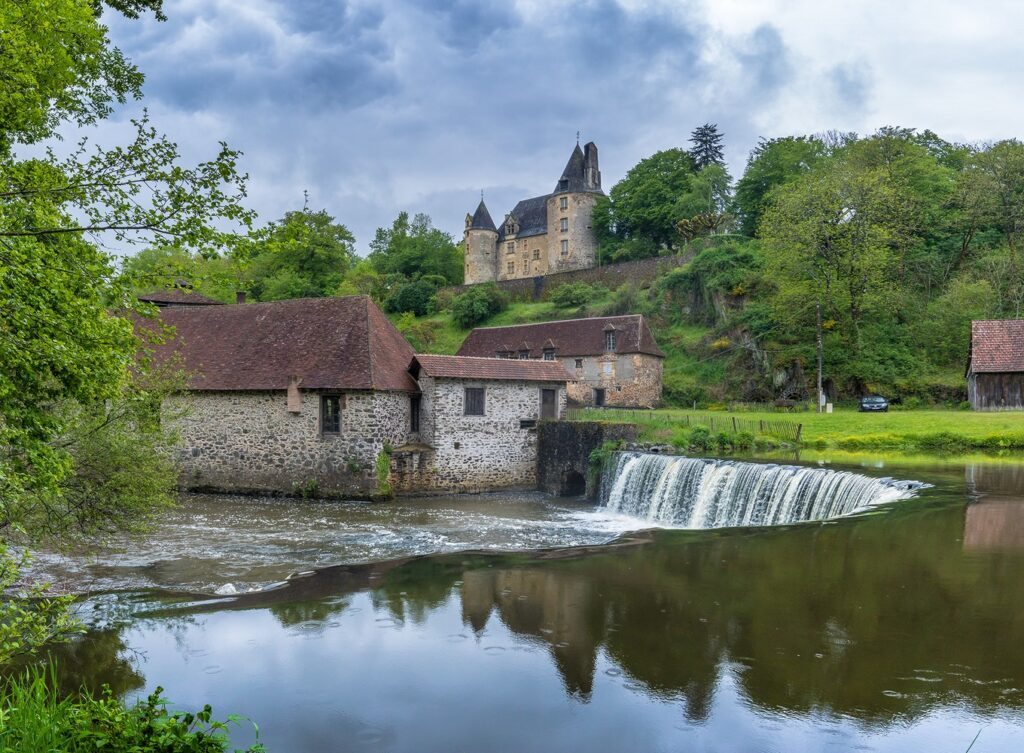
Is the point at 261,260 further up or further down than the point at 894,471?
further up

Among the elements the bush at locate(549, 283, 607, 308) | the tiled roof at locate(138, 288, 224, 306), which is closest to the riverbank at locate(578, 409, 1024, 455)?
the tiled roof at locate(138, 288, 224, 306)

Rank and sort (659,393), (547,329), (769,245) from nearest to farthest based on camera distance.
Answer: (769,245)
(659,393)
(547,329)

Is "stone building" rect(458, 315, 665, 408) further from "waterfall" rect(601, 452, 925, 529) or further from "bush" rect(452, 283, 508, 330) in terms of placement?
"waterfall" rect(601, 452, 925, 529)

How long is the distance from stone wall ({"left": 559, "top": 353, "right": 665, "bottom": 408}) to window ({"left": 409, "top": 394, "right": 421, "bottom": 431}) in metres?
18.2

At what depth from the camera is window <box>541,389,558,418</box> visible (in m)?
26.3

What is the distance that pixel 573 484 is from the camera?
25.3 meters

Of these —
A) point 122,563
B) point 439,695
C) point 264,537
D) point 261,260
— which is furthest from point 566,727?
point 261,260

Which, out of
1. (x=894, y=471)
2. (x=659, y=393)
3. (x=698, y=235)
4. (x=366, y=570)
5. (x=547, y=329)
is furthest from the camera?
(x=698, y=235)

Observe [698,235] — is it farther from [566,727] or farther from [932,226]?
[566,727]

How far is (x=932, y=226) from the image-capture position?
43188 millimetres

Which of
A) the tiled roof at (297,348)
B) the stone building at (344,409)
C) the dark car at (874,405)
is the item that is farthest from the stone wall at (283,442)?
the dark car at (874,405)

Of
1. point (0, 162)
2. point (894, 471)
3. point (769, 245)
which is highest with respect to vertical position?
point (769, 245)

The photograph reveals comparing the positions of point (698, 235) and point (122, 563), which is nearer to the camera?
point (122, 563)

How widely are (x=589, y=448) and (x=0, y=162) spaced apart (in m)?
19.6
